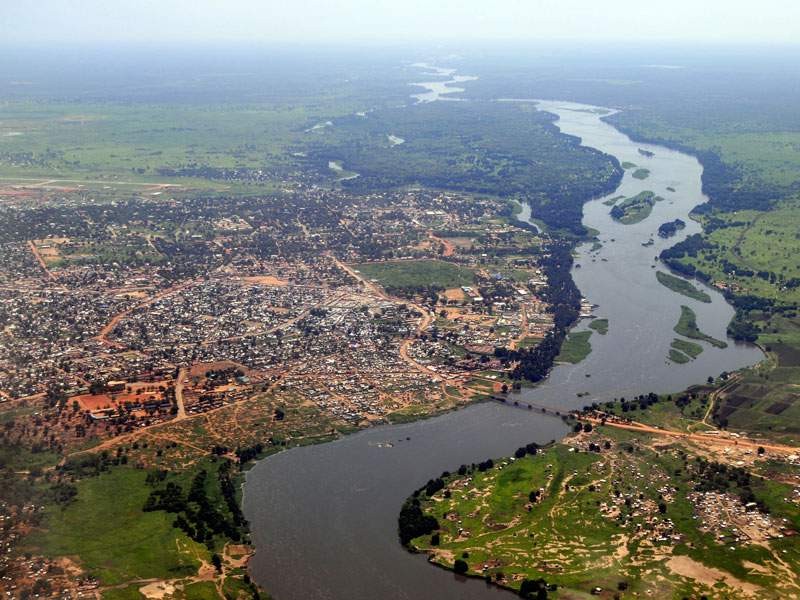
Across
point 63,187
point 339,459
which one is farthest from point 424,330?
point 63,187

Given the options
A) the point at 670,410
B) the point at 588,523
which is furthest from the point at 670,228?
the point at 588,523

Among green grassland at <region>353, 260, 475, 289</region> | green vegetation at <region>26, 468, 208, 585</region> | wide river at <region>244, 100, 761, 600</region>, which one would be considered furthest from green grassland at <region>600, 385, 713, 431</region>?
green vegetation at <region>26, 468, 208, 585</region>

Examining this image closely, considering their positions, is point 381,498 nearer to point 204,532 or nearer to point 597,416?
point 204,532

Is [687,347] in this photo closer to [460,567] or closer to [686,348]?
[686,348]

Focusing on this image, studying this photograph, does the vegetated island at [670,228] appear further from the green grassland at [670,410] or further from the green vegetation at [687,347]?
the green grassland at [670,410]

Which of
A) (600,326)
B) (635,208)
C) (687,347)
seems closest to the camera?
(687,347)
